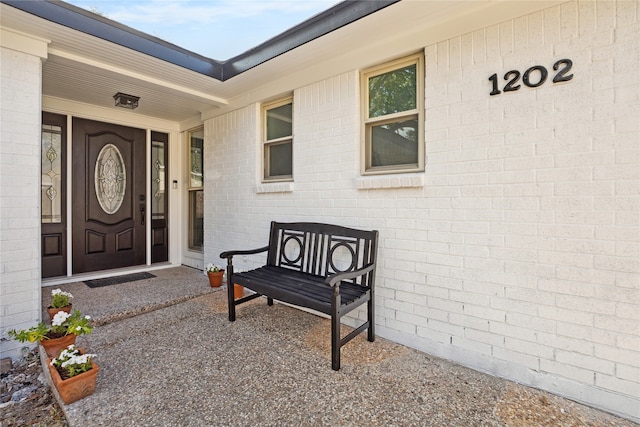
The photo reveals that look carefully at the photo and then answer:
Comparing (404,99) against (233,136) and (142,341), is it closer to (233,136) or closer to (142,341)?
(233,136)

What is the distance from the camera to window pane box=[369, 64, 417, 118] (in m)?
2.59

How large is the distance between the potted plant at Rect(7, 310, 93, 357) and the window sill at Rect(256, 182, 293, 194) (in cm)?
204

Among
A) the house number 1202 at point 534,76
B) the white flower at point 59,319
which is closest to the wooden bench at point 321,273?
the white flower at point 59,319

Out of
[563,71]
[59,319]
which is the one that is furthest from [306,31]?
[59,319]

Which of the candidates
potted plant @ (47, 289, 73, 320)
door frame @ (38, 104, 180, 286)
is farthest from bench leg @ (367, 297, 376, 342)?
door frame @ (38, 104, 180, 286)

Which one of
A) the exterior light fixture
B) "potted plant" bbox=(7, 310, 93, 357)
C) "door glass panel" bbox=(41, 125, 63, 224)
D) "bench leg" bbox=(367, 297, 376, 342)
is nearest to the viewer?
"potted plant" bbox=(7, 310, 93, 357)

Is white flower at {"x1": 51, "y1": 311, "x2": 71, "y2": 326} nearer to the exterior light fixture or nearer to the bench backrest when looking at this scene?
the bench backrest

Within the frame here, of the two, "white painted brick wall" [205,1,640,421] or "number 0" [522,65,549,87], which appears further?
"number 0" [522,65,549,87]

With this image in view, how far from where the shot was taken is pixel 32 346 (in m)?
2.56

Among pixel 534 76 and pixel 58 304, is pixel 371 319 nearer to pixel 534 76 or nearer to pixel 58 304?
pixel 534 76

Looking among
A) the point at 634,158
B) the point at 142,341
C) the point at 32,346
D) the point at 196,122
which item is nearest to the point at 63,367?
the point at 142,341

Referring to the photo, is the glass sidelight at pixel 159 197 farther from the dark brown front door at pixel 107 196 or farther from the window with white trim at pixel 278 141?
the window with white trim at pixel 278 141

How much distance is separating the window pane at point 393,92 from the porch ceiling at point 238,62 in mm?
168

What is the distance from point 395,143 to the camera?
8.85ft
